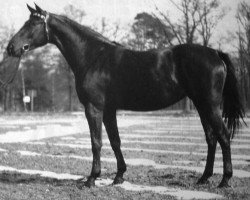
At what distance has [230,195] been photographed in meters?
4.38

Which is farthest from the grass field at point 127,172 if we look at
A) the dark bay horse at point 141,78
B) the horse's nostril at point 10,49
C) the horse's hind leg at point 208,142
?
the horse's nostril at point 10,49

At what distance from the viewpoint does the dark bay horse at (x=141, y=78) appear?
4855 millimetres

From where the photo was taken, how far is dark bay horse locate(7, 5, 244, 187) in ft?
15.9

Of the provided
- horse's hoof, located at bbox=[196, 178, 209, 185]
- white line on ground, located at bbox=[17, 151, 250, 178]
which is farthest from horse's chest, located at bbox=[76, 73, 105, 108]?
white line on ground, located at bbox=[17, 151, 250, 178]

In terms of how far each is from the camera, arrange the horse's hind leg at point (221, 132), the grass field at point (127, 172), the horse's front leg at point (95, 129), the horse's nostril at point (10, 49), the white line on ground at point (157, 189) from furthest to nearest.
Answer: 1. the horse's nostril at point (10, 49)
2. the horse's front leg at point (95, 129)
3. the horse's hind leg at point (221, 132)
4. the grass field at point (127, 172)
5. the white line on ground at point (157, 189)

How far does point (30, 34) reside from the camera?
5.07m

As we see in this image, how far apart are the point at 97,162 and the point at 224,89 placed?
199 cm

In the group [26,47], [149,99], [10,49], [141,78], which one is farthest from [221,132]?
[10,49]

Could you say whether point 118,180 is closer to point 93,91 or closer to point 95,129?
point 95,129

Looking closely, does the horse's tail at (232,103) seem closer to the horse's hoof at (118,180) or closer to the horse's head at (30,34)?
the horse's hoof at (118,180)

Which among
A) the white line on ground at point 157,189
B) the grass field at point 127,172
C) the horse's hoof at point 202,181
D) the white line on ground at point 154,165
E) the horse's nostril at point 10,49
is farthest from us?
the white line on ground at point 154,165

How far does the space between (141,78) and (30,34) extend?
160 centimetres

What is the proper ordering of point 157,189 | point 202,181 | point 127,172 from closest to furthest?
point 157,189
point 202,181
point 127,172

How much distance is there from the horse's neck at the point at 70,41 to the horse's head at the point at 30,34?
0.13 m
